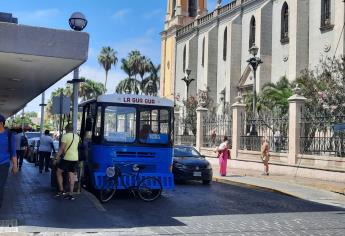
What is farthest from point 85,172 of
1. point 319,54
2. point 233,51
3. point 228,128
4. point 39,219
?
point 233,51

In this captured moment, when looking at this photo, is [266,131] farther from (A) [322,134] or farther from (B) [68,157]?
(B) [68,157]

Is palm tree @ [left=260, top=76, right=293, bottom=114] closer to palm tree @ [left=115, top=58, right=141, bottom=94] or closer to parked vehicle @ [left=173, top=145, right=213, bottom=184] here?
parked vehicle @ [left=173, top=145, right=213, bottom=184]

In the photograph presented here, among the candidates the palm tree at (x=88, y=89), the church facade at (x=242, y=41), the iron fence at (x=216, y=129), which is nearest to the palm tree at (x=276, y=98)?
the iron fence at (x=216, y=129)

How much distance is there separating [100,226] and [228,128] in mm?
20187

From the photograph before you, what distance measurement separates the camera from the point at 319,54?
36.9 metres

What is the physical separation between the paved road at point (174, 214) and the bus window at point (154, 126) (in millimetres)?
1625

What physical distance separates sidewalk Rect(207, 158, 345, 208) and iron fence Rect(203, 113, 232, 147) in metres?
6.89

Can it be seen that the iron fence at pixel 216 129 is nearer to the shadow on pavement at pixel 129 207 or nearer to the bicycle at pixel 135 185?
the shadow on pavement at pixel 129 207

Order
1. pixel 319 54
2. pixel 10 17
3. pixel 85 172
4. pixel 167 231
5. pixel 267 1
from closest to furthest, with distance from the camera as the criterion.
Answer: pixel 167 231 < pixel 10 17 < pixel 85 172 < pixel 319 54 < pixel 267 1

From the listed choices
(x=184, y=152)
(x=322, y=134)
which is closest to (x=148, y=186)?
(x=184, y=152)

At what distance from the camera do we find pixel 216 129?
3094 cm

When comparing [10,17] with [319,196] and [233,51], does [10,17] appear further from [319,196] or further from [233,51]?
[233,51]

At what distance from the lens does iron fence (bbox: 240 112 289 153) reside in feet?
77.5

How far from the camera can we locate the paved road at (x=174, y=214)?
30.7 ft
